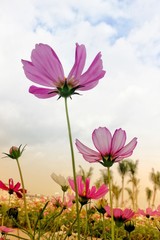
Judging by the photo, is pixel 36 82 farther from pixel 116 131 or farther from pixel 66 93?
pixel 116 131

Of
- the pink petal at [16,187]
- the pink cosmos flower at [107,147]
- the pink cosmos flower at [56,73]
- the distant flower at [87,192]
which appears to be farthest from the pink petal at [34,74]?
the pink petal at [16,187]

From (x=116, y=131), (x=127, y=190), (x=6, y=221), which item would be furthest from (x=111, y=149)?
(x=127, y=190)

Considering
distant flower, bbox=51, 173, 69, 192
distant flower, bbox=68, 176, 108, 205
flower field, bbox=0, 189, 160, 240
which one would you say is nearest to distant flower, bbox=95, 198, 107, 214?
flower field, bbox=0, 189, 160, 240

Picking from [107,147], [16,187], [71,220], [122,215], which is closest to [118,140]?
[107,147]

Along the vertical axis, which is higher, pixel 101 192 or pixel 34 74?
pixel 34 74

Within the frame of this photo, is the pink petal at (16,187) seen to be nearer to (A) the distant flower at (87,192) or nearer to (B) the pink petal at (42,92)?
(A) the distant flower at (87,192)

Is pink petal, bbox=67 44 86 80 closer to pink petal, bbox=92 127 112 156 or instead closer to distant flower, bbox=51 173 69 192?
pink petal, bbox=92 127 112 156

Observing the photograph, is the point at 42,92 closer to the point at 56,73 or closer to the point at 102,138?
the point at 56,73
